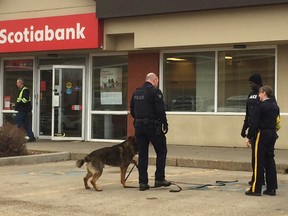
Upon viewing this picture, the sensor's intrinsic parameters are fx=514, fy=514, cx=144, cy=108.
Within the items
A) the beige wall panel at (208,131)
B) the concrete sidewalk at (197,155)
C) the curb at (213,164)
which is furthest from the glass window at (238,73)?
the curb at (213,164)

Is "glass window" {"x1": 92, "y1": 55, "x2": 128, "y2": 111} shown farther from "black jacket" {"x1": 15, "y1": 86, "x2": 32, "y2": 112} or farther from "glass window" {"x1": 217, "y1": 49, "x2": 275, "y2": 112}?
"glass window" {"x1": 217, "y1": 49, "x2": 275, "y2": 112}

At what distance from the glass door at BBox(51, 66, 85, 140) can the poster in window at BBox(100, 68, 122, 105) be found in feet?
2.34

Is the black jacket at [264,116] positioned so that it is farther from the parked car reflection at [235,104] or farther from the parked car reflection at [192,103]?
the parked car reflection at [192,103]

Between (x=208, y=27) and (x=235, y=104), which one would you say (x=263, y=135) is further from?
(x=235, y=104)

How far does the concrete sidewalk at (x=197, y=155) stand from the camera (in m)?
11.4

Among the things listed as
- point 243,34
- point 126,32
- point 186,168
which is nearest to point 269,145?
point 186,168

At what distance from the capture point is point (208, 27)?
13523 mm

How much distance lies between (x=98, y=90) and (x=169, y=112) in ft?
8.72

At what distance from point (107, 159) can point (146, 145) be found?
28.0 inches

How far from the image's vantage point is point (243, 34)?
42.9 feet

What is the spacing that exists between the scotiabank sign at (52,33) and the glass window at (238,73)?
12.2ft

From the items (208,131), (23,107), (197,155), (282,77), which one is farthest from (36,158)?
(282,77)

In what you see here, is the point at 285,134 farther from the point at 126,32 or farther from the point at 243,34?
the point at 126,32

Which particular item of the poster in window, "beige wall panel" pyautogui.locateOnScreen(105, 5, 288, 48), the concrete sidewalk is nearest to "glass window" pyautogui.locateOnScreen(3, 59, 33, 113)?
the poster in window
